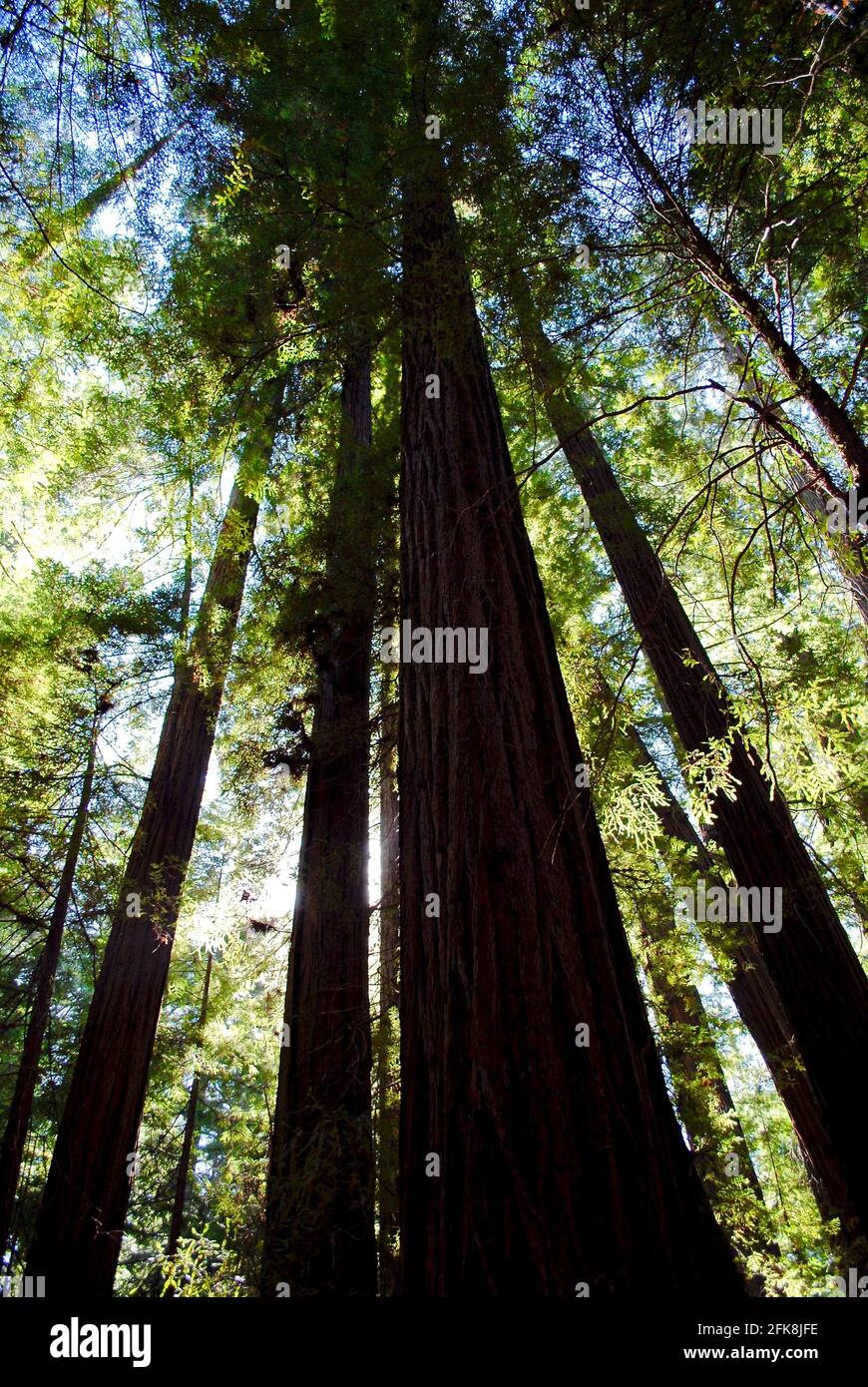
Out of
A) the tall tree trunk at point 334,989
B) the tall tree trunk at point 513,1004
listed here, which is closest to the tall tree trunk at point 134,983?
the tall tree trunk at point 334,989

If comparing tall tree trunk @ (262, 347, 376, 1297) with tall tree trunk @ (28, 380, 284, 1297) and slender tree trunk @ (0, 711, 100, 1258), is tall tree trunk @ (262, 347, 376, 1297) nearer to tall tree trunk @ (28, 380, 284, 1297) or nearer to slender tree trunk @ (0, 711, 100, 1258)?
tall tree trunk @ (28, 380, 284, 1297)

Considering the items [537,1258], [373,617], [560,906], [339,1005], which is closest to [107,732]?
[373,617]

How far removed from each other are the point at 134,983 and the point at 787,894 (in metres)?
5.02

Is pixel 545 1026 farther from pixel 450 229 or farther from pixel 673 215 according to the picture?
pixel 450 229

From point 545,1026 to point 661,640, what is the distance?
4638 mm

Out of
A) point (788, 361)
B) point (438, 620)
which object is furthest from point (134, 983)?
point (788, 361)

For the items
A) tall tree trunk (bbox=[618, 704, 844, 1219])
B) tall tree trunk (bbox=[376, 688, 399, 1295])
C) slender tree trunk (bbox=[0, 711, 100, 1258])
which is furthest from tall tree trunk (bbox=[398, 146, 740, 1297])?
slender tree trunk (bbox=[0, 711, 100, 1258])

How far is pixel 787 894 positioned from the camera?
4.72m

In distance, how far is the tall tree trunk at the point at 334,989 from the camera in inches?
127

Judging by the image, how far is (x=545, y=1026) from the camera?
167 centimetres

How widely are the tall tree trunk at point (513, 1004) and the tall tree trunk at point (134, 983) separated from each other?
10.7 ft

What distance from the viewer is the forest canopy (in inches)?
73.0

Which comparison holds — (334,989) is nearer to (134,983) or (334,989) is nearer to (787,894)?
(134,983)

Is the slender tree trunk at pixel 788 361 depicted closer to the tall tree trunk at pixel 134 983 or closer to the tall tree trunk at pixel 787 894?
the tall tree trunk at pixel 787 894
